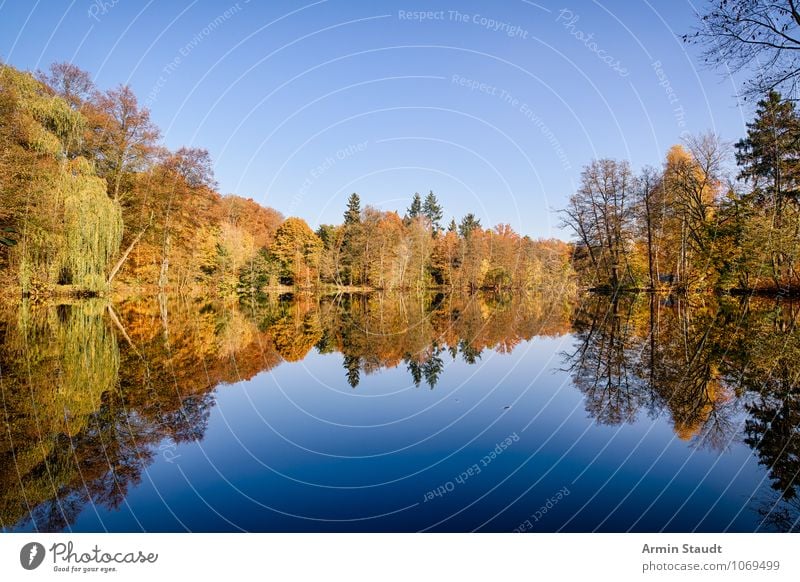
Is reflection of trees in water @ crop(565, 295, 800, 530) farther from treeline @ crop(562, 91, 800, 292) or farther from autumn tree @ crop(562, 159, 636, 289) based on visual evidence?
autumn tree @ crop(562, 159, 636, 289)

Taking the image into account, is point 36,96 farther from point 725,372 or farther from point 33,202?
point 725,372

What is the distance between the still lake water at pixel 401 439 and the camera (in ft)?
11.6

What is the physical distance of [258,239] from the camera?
56250 millimetres

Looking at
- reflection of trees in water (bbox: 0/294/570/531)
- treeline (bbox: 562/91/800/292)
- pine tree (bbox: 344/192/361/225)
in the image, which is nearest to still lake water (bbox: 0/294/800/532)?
reflection of trees in water (bbox: 0/294/570/531)

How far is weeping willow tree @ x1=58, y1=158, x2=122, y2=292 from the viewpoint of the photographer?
76.7 feet

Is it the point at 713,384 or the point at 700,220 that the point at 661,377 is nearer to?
the point at 713,384

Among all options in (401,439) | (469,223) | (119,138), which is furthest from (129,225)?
(469,223)

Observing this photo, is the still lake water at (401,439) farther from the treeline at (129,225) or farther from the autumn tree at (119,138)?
the autumn tree at (119,138)

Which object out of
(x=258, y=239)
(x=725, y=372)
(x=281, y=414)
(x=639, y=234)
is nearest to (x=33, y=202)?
(x=281, y=414)
